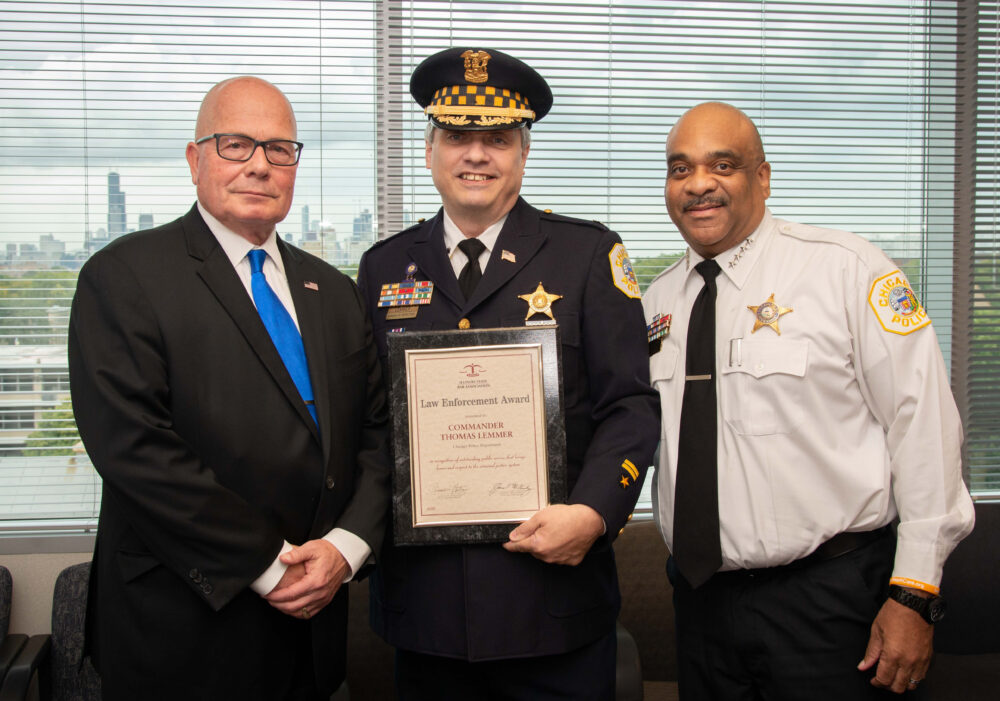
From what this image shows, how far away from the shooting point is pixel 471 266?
1.69 meters

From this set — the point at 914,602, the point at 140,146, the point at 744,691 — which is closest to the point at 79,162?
the point at 140,146

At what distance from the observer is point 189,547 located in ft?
4.42

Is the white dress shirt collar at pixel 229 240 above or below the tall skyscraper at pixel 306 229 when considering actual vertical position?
below

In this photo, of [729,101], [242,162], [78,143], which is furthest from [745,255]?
[78,143]

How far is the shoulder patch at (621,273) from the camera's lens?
5.43 ft

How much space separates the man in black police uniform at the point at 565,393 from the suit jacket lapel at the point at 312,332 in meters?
0.18

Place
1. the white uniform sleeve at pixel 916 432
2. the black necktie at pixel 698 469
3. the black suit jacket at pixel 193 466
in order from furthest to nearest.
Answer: the black necktie at pixel 698 469 → the white uniform sleeve at pixel 916 432 → the black suit jacket at pixel 193 466

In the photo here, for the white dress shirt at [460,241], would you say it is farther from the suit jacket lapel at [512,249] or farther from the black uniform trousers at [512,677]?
the black uniform trousers at [512,677]

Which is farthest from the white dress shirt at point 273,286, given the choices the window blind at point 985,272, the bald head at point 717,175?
the window blind at point 985,272

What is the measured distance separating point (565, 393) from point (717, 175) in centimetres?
64

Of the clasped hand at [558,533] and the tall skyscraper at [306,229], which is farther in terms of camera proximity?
the tall skyscraper at [306,229]

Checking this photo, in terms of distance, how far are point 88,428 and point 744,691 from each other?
4.87 feet

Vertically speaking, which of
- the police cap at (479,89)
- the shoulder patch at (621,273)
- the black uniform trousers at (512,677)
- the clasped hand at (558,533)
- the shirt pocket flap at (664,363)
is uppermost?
the police cap at (479,89)
